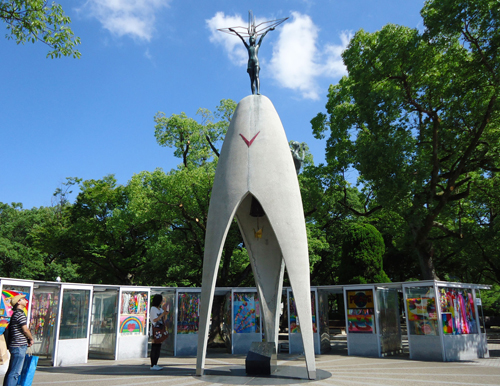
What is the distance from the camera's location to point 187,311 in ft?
48.9

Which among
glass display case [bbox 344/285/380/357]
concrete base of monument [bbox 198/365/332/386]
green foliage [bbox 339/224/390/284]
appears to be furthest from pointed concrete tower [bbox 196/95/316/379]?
green foliage [bbox 339/224/390/284]

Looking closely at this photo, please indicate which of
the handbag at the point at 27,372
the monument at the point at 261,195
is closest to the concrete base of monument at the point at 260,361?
the monument at the point at 261,195

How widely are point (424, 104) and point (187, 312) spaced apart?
12.5 metres

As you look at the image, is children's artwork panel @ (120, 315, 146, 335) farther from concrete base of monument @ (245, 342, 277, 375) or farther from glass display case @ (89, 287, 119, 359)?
concrete base of monument @ (245, 342, 277, 375)

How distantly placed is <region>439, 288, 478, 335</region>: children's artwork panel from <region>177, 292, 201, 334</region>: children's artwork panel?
8.76 metres

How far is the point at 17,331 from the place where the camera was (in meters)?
6.24

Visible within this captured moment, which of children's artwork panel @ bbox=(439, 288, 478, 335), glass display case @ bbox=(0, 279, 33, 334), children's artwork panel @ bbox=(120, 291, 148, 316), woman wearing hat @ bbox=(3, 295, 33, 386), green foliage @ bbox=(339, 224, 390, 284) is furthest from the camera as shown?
green foliage @ bbox=(339, 224, 390, 284)

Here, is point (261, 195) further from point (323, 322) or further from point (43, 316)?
point (43, 316)

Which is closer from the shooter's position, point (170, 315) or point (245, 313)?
point (170, 315)

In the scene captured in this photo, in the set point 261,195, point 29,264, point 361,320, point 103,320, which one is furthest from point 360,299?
point 29,264

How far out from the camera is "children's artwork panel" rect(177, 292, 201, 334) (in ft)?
48.5

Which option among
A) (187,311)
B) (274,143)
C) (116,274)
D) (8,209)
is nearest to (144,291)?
(187,311)

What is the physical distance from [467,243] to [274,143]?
14630 millimetres

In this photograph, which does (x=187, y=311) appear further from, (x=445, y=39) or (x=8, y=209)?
(x=8, y=209)
